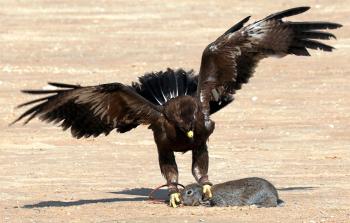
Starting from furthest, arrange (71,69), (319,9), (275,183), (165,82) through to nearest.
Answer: (319,9) → (71,69) → (275,183) → (165,82)

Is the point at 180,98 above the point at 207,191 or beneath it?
above

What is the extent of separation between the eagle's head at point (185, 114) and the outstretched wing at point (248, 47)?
75cm

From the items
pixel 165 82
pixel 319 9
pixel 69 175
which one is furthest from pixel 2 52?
pixel 165 82

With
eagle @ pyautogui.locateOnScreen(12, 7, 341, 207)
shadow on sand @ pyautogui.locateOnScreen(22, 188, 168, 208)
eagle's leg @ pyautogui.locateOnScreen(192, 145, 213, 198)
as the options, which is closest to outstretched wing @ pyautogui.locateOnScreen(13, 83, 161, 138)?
eagle @ pyautogui.locateOnScreen(12, 7, 341, 207)

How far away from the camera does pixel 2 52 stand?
1141 inches

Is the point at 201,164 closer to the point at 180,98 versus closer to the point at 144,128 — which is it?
the point at 180,98

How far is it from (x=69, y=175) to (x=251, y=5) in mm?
22567

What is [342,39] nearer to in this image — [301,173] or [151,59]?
[151,59]

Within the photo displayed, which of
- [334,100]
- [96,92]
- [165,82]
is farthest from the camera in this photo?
[334,100]

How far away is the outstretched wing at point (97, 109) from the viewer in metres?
11.4

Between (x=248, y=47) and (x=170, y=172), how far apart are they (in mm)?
1681

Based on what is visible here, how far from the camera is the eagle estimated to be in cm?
1145

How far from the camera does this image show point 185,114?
446 inches

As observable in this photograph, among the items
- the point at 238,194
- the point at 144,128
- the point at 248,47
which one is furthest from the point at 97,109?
the point at 144,128
